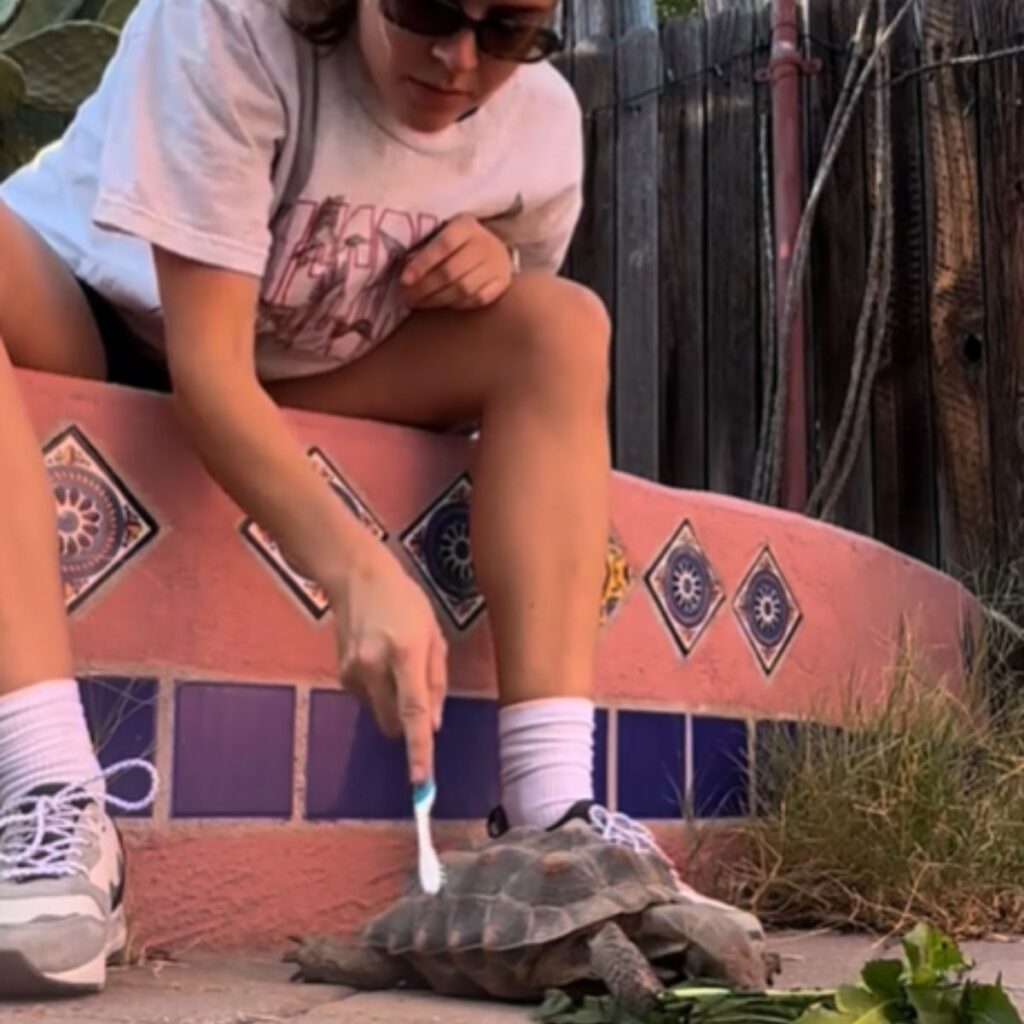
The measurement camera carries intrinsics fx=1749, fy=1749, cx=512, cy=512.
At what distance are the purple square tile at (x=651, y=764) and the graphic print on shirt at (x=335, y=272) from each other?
53 cm

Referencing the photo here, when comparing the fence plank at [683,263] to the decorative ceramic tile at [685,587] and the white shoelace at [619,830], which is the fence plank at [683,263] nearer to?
the decorative ceramic tile at [685,587]

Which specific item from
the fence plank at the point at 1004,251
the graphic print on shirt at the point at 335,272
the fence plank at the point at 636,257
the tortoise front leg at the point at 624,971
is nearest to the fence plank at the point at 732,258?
the fence plank at the point at 636,257

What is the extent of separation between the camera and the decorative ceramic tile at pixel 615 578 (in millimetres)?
1907

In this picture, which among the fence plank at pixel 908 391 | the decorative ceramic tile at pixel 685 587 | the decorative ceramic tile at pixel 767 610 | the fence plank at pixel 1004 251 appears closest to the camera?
the decorative ceramic tile at pixel 685 587

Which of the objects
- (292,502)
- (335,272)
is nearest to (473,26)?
(335,272)

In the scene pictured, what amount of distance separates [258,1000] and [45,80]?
2.45 m

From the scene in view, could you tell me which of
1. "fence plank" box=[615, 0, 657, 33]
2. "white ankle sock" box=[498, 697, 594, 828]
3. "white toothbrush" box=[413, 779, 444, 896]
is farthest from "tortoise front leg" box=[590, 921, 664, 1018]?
"fence plank" box=[615, 0, 657, 33]

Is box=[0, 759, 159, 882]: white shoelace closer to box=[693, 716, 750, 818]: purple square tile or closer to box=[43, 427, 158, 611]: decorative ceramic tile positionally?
box=[43, 427, 158, 611]: decorative ceramic tile

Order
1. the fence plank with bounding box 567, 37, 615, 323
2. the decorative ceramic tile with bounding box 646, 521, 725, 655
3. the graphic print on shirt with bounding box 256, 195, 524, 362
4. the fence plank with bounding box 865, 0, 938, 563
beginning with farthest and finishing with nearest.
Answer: the fence plank with bounding box 567, 37, 615, 323 < the fence plank with bounding box 865, 0, 938, 563 < the decorative ceramic tile with bounding box 646, 521, 725, 655 < the graphic print on shirt with bounding box 256, 195, 524, 362

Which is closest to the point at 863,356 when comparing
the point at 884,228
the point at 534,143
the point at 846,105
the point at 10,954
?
the point at 884,228

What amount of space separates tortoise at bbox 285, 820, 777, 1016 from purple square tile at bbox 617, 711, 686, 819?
59cm

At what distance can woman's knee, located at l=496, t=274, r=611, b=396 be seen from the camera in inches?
64.0

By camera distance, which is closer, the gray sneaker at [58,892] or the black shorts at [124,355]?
the gray sneaker at [58,892]

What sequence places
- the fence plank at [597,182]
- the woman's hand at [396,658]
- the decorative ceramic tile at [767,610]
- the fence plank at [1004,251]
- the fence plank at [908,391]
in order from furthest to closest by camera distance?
the fence plank at [597,182] < the fence plank at [908,391] < the fence plank at [1004,251] < the decorative ceramic tile at [767,610] < the woman's hand at [396,658]
